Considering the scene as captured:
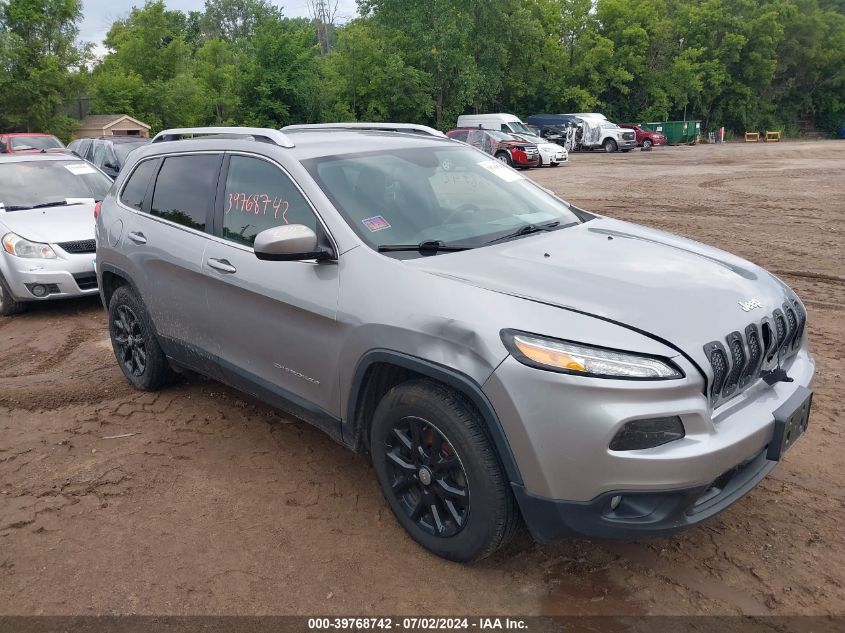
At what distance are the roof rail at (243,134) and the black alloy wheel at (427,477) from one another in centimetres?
174

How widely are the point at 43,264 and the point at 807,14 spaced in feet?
236

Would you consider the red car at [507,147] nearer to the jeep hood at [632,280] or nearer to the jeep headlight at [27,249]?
the jeep headlight at [27,249]

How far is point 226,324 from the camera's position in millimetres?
4012

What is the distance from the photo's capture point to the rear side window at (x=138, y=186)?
491cm

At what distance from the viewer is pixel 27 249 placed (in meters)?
7.22

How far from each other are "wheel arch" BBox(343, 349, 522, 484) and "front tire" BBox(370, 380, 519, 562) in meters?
0.07

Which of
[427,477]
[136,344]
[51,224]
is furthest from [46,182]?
[427,477]

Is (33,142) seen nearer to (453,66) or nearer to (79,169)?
(79,169)

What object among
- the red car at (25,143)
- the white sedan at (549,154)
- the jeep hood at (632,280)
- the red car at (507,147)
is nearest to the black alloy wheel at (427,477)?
the jeep hood at (632,280)

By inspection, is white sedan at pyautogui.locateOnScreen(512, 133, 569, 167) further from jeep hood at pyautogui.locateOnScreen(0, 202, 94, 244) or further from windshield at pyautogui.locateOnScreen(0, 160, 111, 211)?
jeep hood at pyautogui.locateOnScreen(0, 202, 94, 244)

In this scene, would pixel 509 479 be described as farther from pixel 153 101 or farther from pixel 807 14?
pixel 807 14

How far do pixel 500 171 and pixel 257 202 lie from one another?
4.95 feet

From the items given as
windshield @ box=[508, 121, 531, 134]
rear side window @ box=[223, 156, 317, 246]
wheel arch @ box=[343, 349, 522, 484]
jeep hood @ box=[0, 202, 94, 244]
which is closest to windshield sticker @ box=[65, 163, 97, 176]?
jeep hood @ box=[0, 202, 94, 244]

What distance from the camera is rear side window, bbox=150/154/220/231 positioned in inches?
167
